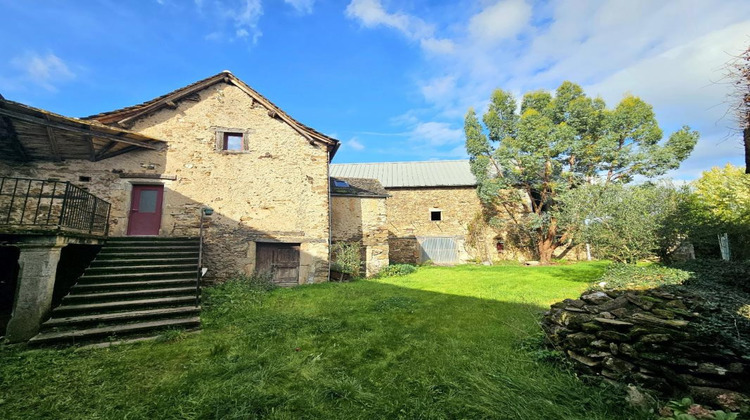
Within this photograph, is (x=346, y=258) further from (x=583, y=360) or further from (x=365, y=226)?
(x=583, y=360)

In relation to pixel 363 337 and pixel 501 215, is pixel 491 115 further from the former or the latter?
pixel 363 337

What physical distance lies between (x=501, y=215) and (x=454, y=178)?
176 inches

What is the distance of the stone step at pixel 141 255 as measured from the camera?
7.30 meters

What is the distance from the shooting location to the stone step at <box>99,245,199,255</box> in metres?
7.62

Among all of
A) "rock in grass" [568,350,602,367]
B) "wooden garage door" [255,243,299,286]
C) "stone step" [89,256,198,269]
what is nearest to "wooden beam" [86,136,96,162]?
"stone step" [89,256,198,269]

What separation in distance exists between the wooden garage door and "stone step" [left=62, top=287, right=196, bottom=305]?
3.82 meters

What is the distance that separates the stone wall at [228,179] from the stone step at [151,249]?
1.36m

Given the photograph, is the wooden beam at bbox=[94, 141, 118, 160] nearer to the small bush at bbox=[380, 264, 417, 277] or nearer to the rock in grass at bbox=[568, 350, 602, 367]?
the small bush at bbox=[380, 264, 417, 277]

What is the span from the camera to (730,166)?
2164 cm

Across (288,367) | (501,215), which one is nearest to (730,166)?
(501,215)

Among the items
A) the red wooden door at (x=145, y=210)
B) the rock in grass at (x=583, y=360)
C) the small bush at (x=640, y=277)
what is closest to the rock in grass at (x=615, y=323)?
the rock in grass at (x=583, y=360)

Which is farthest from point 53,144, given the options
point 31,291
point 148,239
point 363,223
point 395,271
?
point 395,271

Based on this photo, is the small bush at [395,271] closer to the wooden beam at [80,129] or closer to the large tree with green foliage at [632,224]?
the large tree with green foliage at [632,224]

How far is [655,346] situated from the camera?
317cm
